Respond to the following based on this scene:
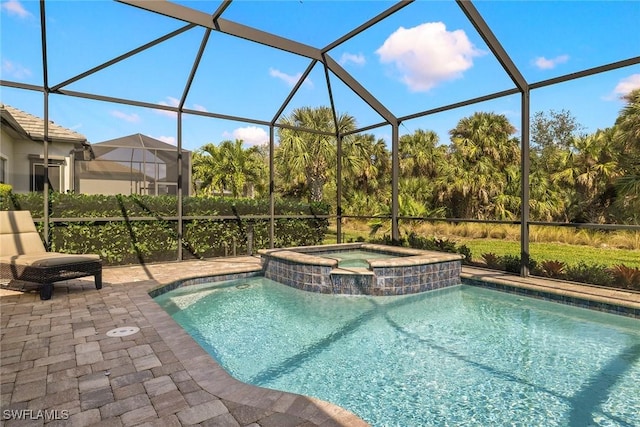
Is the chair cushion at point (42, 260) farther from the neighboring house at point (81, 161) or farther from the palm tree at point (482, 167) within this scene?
the palm tree at point (482, 167)

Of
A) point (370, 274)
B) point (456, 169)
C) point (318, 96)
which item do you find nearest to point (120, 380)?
point (370, 274)

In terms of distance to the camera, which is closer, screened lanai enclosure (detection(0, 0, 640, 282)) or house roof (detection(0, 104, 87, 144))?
screened lanai enclosure (detection(0, 0, 640, 282))

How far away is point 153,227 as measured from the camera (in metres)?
8.12

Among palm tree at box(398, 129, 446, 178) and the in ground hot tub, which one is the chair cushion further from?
palm tree at box(398, 129, 446, 178)

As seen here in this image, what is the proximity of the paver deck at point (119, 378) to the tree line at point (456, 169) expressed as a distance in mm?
7974

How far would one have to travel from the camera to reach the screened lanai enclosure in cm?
636

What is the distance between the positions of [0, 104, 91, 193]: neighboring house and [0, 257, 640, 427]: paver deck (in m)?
7.48

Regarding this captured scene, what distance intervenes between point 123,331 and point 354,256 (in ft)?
20.0

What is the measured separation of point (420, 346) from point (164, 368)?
2660 mm

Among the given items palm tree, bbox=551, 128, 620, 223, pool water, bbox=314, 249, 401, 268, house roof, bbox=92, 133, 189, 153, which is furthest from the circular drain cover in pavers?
palm tree, bbox=551, 128, 620, 223

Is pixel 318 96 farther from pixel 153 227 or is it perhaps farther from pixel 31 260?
pixel 31 260

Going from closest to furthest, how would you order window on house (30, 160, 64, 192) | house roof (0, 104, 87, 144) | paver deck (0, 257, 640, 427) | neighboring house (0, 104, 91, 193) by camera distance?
paver deck (0, 257, 640, 427)
neighboring house (0, 104, 91, 193)
house roof (0, 104, 87, 144)
window on house (30, 160, 64, 192)

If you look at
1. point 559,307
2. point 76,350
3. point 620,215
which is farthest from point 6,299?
point 620,215

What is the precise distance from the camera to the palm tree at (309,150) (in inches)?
599
